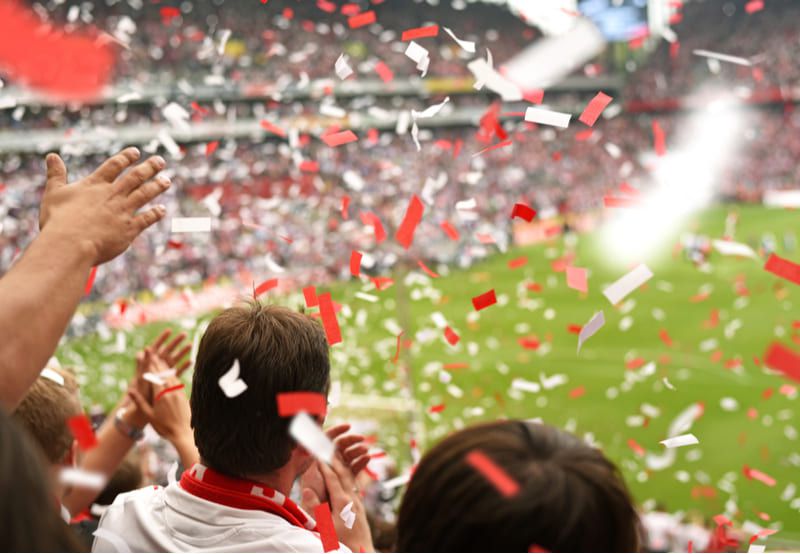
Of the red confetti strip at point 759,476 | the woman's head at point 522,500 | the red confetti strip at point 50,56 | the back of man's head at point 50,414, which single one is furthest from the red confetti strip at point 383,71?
the red confetti strip at point 50,56

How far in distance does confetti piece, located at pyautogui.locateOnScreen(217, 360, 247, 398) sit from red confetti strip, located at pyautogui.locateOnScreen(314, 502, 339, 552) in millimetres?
368

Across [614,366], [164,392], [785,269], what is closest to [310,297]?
[164,392]

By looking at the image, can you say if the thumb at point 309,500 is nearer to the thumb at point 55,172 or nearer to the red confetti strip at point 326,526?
the red confetti strip at point 326,526

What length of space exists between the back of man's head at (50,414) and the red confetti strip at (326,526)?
84 cm

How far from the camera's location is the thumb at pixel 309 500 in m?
2.05

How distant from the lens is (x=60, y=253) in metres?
1.57

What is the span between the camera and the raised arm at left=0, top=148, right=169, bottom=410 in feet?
4.80

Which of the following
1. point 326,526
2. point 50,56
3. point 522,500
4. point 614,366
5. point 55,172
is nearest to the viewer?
point 522,500

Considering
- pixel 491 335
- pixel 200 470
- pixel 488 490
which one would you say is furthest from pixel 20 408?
pixel 491 335

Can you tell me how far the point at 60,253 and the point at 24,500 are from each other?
0.84m

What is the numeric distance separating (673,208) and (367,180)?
11.1 m

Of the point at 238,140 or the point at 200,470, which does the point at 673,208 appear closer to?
the point at 238,140

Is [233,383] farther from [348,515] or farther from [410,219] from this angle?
[410,219]

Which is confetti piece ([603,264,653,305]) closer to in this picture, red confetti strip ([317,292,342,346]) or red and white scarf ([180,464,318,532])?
red confetti strip ([317,292,342,346])
